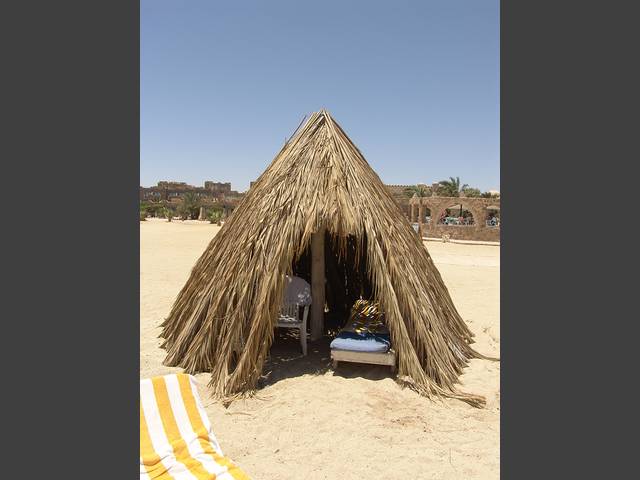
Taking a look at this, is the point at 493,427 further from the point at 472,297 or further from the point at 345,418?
the point at 472,297

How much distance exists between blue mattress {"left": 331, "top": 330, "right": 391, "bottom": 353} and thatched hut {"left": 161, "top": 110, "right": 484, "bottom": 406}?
17 cm

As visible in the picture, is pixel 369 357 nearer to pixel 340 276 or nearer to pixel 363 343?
pixel 363 343

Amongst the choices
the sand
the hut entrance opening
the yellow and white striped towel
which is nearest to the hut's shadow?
the sand

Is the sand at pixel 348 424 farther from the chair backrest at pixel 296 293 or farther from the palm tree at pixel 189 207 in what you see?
the palm tree at pixel 189 207

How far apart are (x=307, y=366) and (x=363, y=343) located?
939mm

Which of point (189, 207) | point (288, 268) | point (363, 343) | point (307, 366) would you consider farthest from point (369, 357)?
point (189, 207)

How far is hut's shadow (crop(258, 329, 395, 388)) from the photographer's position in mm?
5035

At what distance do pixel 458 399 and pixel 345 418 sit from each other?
4.34 feet

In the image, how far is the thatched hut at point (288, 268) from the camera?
472cm

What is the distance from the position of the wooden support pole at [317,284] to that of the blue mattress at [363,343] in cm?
130

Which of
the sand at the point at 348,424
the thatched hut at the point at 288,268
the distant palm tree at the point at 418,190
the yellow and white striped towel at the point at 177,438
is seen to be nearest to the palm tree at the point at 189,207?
the distant palm tree at the point at 418,190

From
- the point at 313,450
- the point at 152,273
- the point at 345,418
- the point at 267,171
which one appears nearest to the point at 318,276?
the point at 267,171

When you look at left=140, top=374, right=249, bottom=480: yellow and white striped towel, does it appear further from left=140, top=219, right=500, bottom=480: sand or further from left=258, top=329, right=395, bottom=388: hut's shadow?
left=258, top=329, right=395, bottom=388: hut's shadow

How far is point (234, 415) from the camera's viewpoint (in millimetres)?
4125
